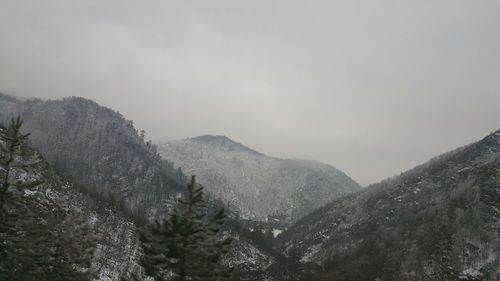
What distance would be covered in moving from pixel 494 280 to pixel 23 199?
20809cm

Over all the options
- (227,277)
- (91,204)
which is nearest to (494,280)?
(91,204)

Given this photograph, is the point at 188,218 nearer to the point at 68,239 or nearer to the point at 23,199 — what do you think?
the point at 23,199

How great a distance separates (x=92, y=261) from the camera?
119188 mm

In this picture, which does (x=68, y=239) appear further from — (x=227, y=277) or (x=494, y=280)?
(x=494, y=280)

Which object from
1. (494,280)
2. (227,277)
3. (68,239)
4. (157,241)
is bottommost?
(494,280)

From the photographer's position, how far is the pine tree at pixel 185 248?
25.8 metres

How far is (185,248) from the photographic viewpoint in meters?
26.0

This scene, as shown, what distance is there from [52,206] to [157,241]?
122 metres

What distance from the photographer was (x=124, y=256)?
Result: 138000 mm

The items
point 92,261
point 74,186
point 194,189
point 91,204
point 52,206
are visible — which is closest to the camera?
point 194,189

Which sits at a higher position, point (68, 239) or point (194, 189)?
point (194, 189)

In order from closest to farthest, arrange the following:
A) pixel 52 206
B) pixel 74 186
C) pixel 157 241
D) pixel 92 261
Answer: pixel 157 241
pixel 92 261
pixel 52 206
pixel 74 186

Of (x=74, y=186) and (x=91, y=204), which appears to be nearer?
(x=91, y=204)

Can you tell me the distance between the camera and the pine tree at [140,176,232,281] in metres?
25.8
